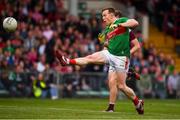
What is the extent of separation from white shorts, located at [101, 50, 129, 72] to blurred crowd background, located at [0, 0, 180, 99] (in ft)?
38.1

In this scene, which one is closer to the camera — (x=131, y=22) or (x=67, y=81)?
(x=131, y=22)

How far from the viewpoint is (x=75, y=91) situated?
32.1 m

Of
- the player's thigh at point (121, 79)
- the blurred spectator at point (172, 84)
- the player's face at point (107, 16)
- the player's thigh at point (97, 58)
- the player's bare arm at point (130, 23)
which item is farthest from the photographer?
the blurred spectator at point (172, 84)

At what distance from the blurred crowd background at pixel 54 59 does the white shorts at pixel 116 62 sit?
11601 millimetres

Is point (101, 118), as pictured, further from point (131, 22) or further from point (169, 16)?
point (169, 16)

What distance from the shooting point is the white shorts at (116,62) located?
755 inches

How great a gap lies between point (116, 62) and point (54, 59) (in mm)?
14156

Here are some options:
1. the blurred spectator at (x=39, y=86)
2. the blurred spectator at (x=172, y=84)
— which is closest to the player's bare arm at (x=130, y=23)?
the blurred spectator at (x=39, y=86)

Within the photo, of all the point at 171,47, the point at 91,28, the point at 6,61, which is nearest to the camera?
the point at 6,61

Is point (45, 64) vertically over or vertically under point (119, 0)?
under

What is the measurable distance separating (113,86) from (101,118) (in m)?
2.64

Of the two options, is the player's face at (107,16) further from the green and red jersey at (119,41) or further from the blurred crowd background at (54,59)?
the blurred crowd background at (54,59)

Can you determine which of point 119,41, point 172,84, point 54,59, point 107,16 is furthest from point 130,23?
point 172,84

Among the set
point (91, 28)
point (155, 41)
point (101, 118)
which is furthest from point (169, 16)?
point (101, 118)
